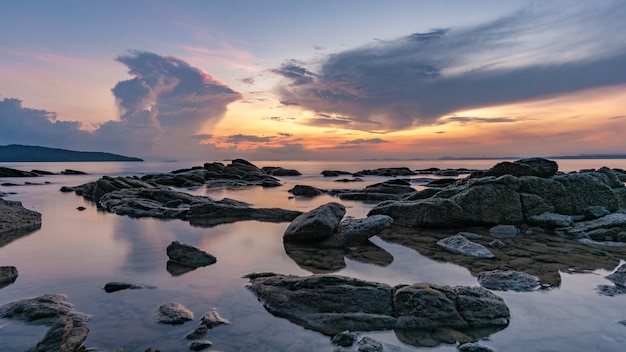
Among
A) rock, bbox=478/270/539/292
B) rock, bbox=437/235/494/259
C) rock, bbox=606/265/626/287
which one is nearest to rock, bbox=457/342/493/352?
rock, bbox=478/270/539/292

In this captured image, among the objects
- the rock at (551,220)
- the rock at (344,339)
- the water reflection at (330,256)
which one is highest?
the rock at (551,220)

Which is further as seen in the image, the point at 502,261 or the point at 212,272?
the point at 502,261

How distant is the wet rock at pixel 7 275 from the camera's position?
8840 millimetres

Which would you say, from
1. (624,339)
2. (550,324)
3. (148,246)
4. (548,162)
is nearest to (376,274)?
(550,324)

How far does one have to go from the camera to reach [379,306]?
7.05 meters

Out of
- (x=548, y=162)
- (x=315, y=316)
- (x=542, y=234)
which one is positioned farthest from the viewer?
(x=548, y=162)

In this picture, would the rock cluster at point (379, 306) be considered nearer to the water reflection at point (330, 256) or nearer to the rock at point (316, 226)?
the water reflection at point (330, 256)

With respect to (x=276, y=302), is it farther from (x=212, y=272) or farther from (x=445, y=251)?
(x=445, y=251)

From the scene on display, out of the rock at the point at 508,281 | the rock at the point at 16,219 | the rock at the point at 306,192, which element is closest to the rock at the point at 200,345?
the rock at the point at 508,281

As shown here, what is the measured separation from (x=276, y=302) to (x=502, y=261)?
709 cm

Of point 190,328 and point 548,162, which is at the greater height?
point 548,162

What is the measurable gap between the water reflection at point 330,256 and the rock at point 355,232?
283 millimetres

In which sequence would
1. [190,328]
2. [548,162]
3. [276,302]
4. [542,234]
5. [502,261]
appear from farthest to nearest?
[548,162], [542,234], [502,261], [276,302], [190,328]

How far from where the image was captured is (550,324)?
21.9 feet
